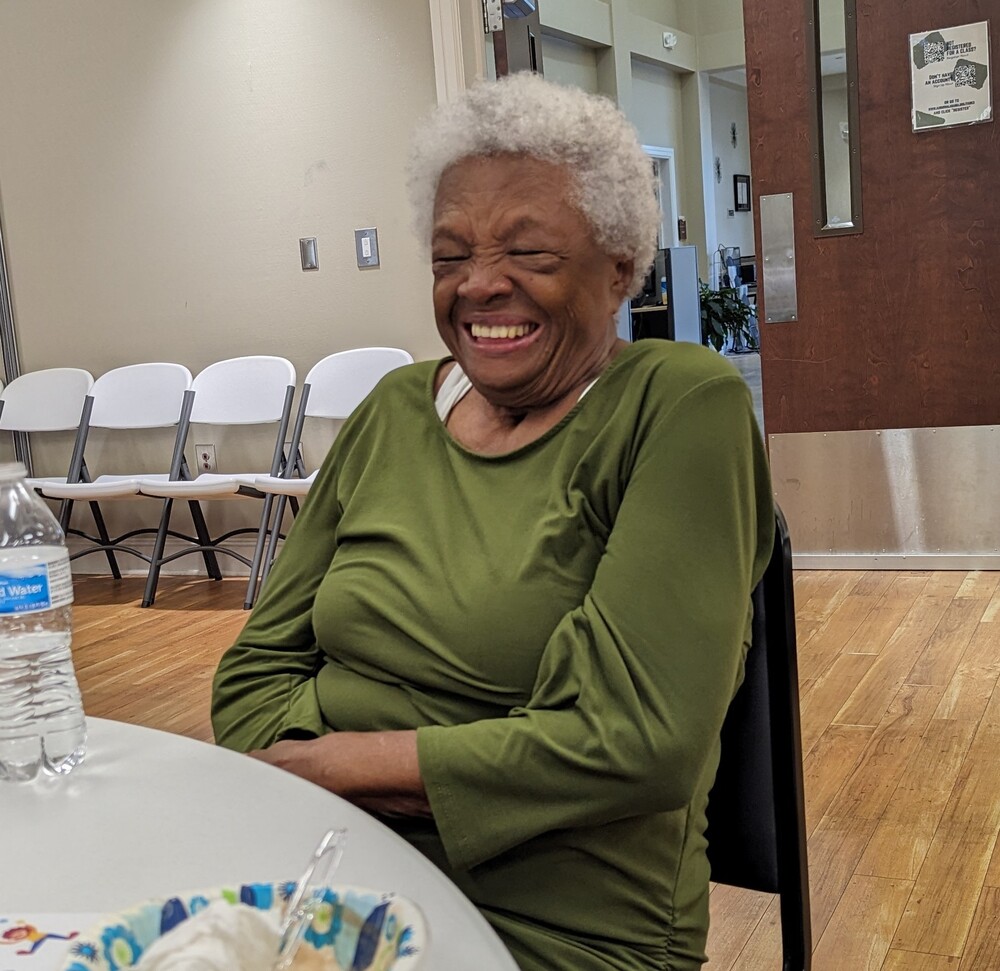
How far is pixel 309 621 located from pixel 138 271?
4329mm

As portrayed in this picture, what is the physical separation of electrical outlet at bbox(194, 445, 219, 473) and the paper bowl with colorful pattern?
4.65m

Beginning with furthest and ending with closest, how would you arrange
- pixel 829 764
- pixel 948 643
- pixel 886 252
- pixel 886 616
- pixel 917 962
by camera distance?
pixel 886 252
pixel 886 616
pixel 948 643
pixel 829 764
pixel 917 962

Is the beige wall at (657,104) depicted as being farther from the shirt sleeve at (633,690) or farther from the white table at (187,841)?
the white table at (187,841)

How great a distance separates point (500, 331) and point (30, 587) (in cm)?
54

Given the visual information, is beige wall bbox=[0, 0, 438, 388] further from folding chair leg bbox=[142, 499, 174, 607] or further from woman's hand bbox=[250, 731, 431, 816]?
woman's hand bbox=[250, 731, 431, 816]

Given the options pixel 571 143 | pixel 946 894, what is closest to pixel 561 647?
pixel 571 143

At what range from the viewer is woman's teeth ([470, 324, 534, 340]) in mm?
1232

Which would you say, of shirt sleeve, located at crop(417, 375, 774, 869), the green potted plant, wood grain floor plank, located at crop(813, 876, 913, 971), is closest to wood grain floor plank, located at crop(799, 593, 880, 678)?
wood grain floor plank, located at crop(813, 876, 913, 971)

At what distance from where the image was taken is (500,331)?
125 cm

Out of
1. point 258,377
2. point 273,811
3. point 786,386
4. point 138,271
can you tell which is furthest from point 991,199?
point 273,811

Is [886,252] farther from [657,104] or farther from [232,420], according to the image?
[657,104]

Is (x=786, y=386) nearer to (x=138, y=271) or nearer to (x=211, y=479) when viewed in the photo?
(x=211, y=479)

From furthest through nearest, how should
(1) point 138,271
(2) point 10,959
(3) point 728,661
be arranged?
(1) point 138,271 → (3) point 728,661 → (2) point 10,959

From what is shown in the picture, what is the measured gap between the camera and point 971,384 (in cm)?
425
